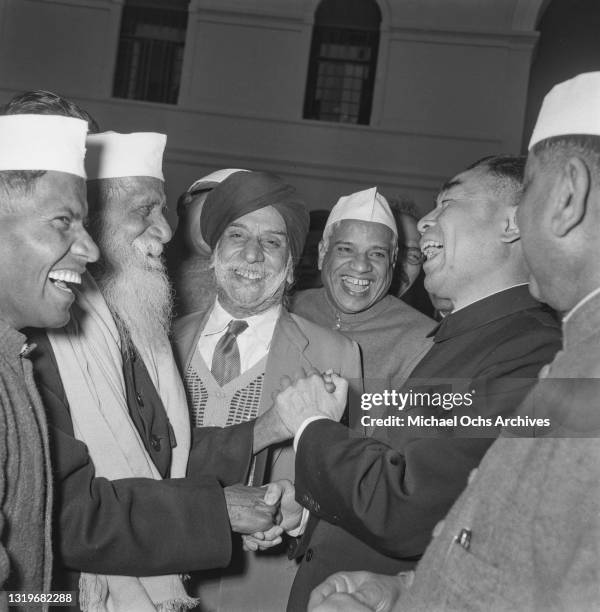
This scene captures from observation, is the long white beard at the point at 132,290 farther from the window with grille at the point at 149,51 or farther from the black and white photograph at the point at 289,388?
the window with grille at the point at 149,51

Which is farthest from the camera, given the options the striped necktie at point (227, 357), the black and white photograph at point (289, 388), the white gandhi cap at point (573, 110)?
the striped necktie at point (227, 357)

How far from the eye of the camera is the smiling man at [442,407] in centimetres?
194

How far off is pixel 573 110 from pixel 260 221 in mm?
1936

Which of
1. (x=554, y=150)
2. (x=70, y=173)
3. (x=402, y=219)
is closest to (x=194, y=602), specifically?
(x=70, y=173)

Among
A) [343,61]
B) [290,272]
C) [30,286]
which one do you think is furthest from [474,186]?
[343,61]

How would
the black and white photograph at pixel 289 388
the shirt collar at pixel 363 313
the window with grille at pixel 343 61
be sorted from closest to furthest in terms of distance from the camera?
the black and white photograph at pixel 289 388 → the shirt collar at pixel 363 313 → the window with grille at pixel 343 61

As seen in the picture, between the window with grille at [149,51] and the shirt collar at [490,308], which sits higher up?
the window with grille at [149,51]

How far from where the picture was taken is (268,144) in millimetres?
11039

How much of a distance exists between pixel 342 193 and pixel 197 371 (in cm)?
811

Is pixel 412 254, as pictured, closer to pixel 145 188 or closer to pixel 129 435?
pixel 145 188

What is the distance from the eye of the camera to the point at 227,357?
3.12 meters

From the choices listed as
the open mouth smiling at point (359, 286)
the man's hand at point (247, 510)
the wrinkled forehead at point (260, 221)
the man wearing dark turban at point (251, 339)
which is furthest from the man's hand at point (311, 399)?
the open mouth smiling at point (359, 286)

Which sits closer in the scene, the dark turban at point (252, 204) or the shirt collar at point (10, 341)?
the shirt collar at point (10, 341)

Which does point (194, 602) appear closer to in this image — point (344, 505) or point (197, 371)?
point (344, 505)
